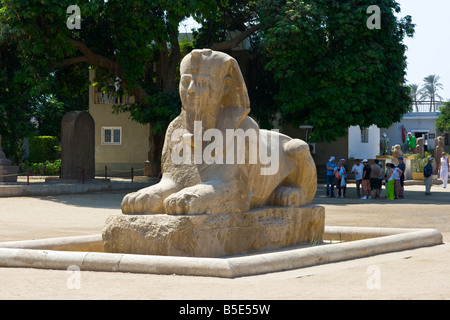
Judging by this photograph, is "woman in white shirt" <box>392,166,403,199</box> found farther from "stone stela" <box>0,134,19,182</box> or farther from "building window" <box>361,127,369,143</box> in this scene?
"building window" <box>361,127,369,143</box>

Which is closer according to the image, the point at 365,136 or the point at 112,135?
the point at 112,135

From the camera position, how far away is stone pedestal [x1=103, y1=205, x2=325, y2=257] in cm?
839

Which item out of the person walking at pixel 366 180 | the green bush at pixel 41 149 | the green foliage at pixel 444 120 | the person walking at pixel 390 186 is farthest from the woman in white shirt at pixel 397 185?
the green foliage at pixel 444 120

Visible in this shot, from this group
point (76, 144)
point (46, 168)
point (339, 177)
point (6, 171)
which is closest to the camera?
point (339, 177)

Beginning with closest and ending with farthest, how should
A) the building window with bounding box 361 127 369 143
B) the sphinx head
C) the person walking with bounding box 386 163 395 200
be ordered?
the sphinx head → the person walking with bounding box 386 163 395 200 → the building window with bounding box 361 127 369 143

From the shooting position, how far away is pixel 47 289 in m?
7.03

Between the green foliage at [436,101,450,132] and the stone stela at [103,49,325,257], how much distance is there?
5461 cm

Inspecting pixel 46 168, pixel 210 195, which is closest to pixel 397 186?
pixel 210 195

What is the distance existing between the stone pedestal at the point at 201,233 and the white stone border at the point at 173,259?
0.50 metres

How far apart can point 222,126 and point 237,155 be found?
1.42 feet

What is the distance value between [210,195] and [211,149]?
2.60 feet

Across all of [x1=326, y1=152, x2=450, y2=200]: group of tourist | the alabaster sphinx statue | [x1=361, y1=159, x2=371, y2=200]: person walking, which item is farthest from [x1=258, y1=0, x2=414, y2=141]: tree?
the alabaster sphinx statue

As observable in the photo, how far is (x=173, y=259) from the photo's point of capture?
308 inches

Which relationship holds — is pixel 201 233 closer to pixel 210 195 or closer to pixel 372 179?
pixel 210 195
